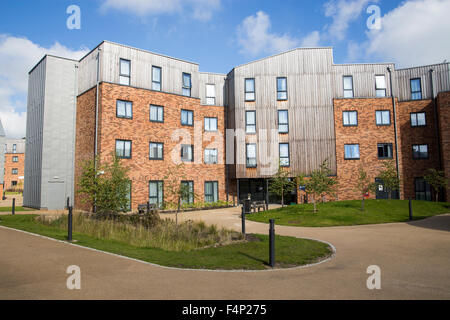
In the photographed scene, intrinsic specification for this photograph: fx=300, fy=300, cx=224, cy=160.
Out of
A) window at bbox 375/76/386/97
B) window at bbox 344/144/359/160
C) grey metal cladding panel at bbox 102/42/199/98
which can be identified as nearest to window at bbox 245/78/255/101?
grey metal cladding panel at bbox 102/42/199/98

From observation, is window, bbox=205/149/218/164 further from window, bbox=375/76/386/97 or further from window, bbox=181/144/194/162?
window, bbox=375/76/386/97

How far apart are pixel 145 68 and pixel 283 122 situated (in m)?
12.6

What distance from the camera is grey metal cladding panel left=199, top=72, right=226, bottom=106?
29203 millimetres

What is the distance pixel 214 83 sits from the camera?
29.5 meters

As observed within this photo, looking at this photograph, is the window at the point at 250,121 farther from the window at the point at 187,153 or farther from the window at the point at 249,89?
the window at the point at 187,153

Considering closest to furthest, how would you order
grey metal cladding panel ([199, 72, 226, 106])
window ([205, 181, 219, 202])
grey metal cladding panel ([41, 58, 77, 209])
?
grey metal cladding panel ([41, 58, 77, 209])
window ([205, 181, 219, 202])
grey metal cladding panel ([199, 72, 226, 106])

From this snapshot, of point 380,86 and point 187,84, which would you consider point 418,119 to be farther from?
point 187,84

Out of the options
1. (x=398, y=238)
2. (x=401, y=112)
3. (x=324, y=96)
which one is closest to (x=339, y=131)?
(x=324, y=96)

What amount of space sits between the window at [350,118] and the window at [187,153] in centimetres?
1376

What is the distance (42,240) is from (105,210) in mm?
5580

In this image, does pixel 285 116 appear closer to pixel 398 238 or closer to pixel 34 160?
pixel 398 238

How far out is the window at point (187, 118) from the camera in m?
26.2

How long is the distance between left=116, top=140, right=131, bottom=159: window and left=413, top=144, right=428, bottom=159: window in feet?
79.0

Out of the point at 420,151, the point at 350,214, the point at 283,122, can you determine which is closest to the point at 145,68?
the point at 283,122
